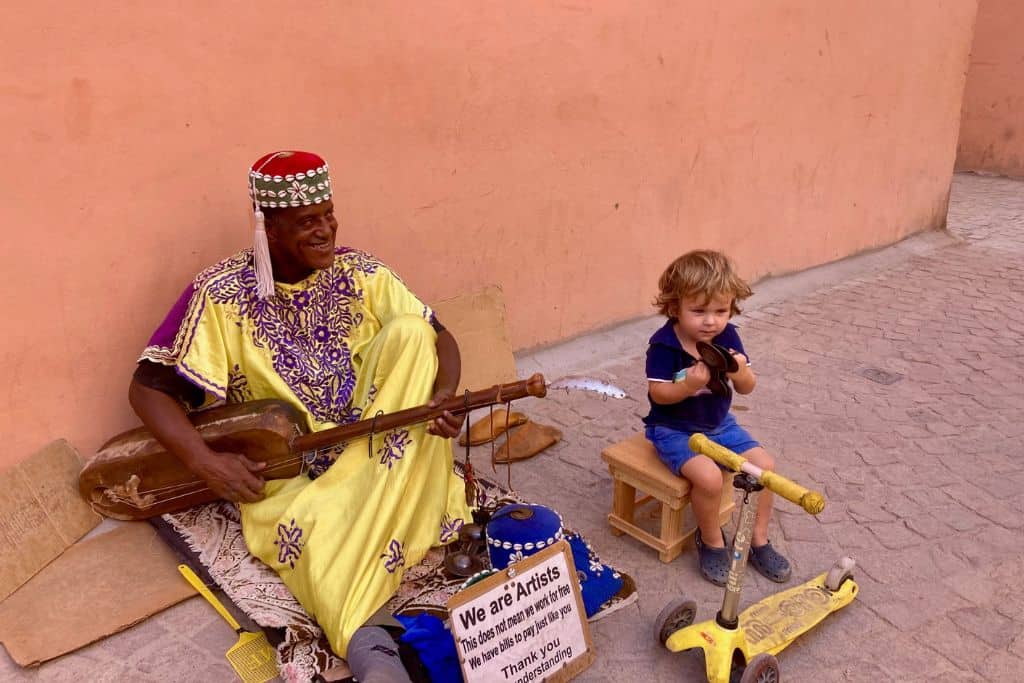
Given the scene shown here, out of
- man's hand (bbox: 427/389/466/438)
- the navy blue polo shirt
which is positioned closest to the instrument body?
man's hand (bbox: 427/389/466/438)

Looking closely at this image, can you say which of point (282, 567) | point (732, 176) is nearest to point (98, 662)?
point (282, 567)

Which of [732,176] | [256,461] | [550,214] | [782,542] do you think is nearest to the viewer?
[256,461]

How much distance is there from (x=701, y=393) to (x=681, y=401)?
0.08m

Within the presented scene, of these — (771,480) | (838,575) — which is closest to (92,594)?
(771,480)

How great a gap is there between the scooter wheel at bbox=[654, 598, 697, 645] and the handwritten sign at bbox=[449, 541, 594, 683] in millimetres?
237

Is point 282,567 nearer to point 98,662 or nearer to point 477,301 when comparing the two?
point 98,662

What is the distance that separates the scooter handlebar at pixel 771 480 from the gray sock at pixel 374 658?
1.10m

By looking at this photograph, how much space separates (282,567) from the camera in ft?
9.53

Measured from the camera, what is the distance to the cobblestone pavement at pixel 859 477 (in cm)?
282

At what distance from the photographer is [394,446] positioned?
9.77ft

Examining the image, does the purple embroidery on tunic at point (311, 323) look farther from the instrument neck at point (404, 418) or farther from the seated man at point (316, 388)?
the instrument neck at point (404, 418)

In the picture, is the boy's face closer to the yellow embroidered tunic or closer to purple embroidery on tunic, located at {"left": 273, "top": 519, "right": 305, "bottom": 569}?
the yellow embroidered tunic

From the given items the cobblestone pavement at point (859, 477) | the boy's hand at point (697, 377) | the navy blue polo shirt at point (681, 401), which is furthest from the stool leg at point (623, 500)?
the boy's hand at point (697, 377)

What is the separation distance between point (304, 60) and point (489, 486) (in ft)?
6.61
